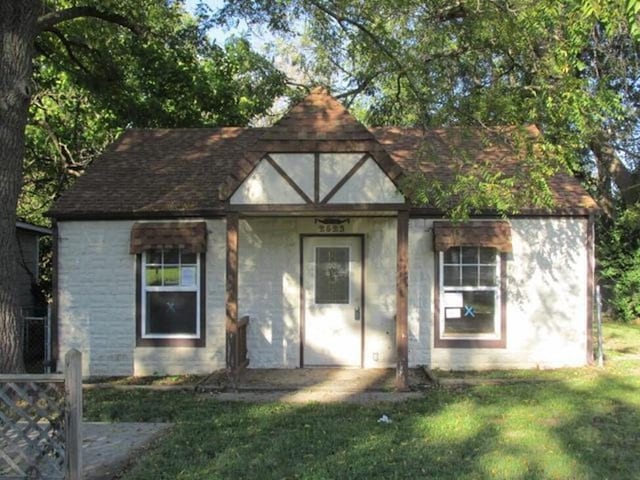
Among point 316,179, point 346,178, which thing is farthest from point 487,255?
point 316,179

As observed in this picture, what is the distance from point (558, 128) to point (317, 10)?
15.3ft

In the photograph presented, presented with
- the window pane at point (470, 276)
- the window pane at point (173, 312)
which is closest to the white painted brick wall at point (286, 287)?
the window pane at point (173, 312)

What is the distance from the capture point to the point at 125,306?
1141 cm

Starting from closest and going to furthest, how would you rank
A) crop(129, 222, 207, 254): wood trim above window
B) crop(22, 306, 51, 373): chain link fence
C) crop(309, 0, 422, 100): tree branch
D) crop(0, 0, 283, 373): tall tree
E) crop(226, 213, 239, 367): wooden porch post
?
crop(226, 213, 239, 367): wooden porch post < crop(309, 0, 422, 100): tree branch < crop(129, 222, 207, 254): wood trim above window < crop(22, 306, 51, 373): chain link fence < crop(0, 0, 283, 373): tall tree

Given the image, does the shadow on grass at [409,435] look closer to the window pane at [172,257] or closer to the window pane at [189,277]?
the window pane at [189,277]

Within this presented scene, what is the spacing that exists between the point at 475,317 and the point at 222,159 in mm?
5706

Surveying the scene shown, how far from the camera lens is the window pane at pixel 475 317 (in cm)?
1131

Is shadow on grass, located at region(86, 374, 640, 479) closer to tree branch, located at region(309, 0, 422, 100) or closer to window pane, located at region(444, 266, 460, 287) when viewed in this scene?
Result: window pane, located at region(444, 266, 460, 287)

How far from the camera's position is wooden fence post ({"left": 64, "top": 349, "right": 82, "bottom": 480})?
17.0ft

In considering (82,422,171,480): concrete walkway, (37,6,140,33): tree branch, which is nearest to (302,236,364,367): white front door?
(82,422,171,480): concrete walkway

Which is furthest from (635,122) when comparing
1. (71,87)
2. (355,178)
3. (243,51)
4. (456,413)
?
(71,87)

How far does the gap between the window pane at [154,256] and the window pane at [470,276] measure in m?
5.31

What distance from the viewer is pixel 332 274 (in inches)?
453

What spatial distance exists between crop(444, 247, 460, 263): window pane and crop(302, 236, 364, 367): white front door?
1.49 meters
